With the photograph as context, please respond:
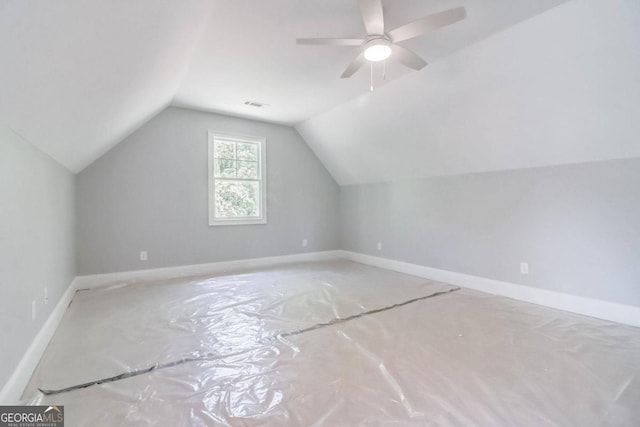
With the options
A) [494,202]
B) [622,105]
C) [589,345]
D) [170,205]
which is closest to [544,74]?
[622,105]

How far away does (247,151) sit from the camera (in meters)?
4.98

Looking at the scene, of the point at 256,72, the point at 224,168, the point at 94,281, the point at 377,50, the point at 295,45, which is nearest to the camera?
the point at 377,50

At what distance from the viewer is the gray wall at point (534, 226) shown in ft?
8.54

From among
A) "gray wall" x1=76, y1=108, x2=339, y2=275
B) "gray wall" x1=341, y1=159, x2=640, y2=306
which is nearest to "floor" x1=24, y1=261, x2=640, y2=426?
"gray wall" x1=341, y1=159, x2=640, y2=306

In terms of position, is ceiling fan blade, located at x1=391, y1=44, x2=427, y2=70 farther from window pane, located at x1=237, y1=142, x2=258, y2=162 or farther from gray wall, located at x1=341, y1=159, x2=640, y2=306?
window pane, located at x1=237, y1=142, x2=258, y2=162

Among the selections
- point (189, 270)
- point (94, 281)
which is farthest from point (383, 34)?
point (94, 281)

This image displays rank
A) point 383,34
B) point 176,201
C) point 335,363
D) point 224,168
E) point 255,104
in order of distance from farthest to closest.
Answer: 1. point 224,168
2. point 176,201
3. point 255,104
4. point 383,34
5. point 335,363

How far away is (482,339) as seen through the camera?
228 cm

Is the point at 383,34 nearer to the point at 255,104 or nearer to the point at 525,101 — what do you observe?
the point at 525,101

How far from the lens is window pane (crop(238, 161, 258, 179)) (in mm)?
4918

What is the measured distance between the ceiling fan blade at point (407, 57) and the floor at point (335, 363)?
2229mm

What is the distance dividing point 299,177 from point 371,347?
3767 millimetres

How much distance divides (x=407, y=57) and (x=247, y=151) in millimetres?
3306

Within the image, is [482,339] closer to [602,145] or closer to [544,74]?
[602,145]
